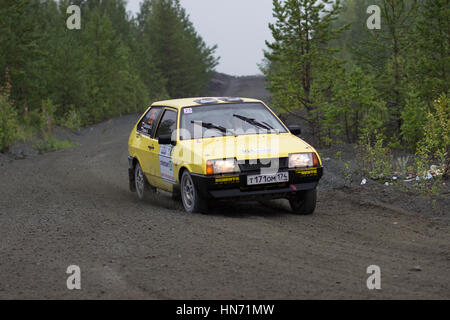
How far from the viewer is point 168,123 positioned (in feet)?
33.3

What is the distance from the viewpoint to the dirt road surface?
16.8 feet

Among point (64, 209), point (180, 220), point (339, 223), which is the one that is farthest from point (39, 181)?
point (339, 223)

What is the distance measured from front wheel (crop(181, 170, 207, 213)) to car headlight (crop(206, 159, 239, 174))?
1.38 ft

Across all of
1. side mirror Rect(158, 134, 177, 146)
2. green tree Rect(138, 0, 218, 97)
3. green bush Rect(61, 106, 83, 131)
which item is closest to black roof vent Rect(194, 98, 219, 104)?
side mirror Rect(158, 134, 177, 146)

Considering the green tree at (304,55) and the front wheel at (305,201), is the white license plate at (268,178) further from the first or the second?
the green tree at (304,55)

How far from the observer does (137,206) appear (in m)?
9.98

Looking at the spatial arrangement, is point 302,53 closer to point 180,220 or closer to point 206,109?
point 206,109

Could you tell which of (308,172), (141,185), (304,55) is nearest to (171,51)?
(304,55)

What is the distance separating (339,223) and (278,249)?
2.16 m

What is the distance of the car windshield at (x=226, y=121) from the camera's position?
9.40m

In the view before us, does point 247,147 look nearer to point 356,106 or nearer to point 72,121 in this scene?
point 356,106

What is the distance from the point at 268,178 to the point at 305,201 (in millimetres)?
819

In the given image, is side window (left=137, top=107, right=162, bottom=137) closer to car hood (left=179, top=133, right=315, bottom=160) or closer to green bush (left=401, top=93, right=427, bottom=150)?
car hood (left=179, top=133, right=315, bottom=160)

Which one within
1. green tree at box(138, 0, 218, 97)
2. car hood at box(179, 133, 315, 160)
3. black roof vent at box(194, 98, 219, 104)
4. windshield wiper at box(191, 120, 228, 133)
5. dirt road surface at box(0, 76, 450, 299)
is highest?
green tree at box(138, 0, 218, 97)
